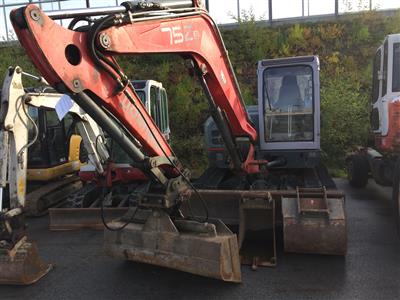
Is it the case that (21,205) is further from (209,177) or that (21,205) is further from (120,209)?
(209,177)

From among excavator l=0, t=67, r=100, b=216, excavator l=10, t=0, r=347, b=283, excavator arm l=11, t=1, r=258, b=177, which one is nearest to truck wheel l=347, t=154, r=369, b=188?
excavator l=10, t=0, r=347, b=283

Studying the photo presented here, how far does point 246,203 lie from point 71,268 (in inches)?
86.0

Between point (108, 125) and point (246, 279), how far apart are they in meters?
2.12

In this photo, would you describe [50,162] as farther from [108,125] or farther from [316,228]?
[316,228]

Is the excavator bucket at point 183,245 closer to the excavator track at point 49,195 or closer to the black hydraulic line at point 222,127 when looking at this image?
the black hydraulic line at point 222,127

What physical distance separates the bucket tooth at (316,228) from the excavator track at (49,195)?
449 centimetres

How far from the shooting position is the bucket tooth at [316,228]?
421cm

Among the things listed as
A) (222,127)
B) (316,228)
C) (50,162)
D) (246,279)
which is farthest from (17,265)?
(50,162)

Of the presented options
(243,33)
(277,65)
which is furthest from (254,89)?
(277,65)

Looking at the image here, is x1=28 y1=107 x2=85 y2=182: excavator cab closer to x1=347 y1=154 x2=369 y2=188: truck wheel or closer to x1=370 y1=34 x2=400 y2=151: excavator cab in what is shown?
x1=370 y1=34 x2=400 y2=151: excavator cab

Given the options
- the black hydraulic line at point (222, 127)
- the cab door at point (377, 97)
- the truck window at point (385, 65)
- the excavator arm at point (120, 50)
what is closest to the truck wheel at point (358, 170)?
the cab door at point (377, 97)

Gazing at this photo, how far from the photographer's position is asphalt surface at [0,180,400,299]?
3.78 m

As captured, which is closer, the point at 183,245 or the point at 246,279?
the point at 183,245

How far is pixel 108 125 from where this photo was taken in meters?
3.36
